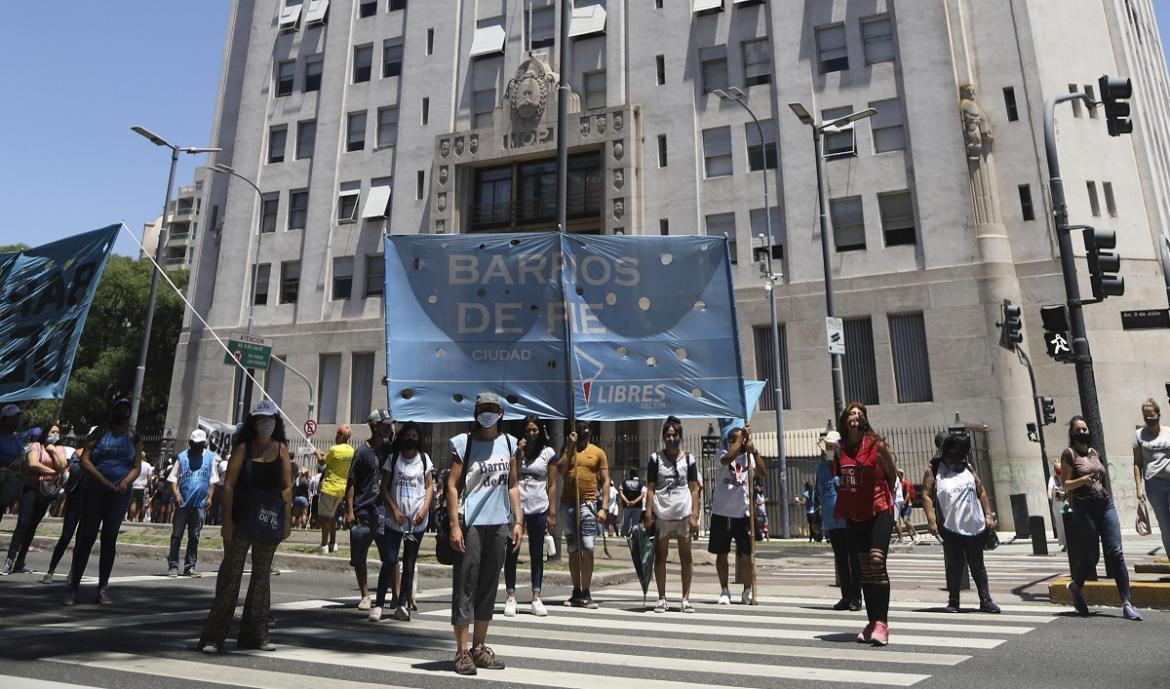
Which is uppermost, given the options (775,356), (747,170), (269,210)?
(269,210)

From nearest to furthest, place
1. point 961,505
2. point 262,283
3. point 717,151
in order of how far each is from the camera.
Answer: point 961,505, point 717,151, point 262,283

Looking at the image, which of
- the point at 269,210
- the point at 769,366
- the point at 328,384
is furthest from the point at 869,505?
the point at 269,210

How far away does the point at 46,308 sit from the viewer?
28.7ft

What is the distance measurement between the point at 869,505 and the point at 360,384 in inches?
1222

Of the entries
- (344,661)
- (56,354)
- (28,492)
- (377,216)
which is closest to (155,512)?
(377,216)

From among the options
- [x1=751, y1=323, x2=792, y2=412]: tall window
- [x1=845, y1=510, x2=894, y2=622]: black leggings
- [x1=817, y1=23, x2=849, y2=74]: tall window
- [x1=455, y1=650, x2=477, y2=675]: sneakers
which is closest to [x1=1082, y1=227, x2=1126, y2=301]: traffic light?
[x1=845, y1=510, x2=894, y2=622]: black leggings

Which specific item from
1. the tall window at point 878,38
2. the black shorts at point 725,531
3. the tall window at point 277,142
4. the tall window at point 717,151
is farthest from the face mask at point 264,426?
the tall window at point 277,142

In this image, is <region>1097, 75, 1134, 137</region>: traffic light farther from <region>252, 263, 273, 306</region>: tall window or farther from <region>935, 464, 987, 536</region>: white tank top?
<region>252, 263, 273, 306</region>: tall window

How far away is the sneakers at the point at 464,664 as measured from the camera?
18.0 ft

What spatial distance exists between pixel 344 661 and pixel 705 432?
23991 millimetres

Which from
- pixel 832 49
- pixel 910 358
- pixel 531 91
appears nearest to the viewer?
pixel 910 358

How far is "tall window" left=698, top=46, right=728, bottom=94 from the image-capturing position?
32.2m

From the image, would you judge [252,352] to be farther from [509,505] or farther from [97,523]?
[509,505]

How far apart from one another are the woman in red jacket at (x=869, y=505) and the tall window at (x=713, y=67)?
2738 centimetres
